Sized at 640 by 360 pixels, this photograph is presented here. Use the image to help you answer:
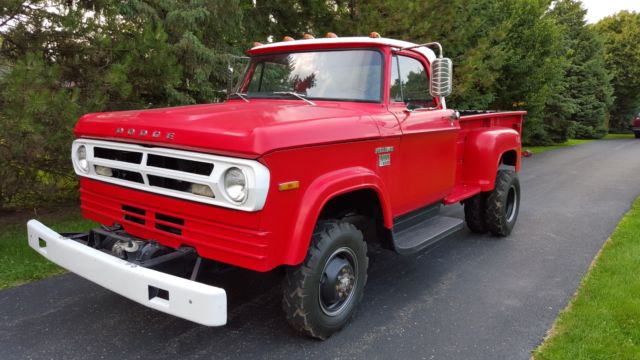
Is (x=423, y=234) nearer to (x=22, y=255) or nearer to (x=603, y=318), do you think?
(x=603, y=318)

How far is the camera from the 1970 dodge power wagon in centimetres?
Answer: 274

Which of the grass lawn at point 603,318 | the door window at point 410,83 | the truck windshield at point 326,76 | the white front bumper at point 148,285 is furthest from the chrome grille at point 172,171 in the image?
the grass lawn at point 603,318

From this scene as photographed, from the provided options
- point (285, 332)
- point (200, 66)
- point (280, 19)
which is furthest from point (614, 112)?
point (285, 332)

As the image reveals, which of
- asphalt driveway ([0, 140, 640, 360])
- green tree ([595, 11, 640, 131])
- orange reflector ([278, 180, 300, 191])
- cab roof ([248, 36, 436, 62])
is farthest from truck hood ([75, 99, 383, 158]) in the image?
green tree ([595, 11, 640, 131])

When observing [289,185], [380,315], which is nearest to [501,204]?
[380,315]

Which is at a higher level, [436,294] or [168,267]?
[168,267]

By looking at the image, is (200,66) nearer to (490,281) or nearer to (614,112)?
(490,281)

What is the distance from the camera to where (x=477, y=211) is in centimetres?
594

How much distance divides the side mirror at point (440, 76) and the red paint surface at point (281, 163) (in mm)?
251

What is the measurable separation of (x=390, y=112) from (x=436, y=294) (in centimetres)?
164

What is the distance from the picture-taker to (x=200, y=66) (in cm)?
690

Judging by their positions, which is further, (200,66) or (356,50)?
(200,66)

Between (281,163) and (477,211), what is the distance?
3829 mm

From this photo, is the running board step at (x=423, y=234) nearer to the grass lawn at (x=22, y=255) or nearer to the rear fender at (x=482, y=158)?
the rear fender at (x=482, y=158)
